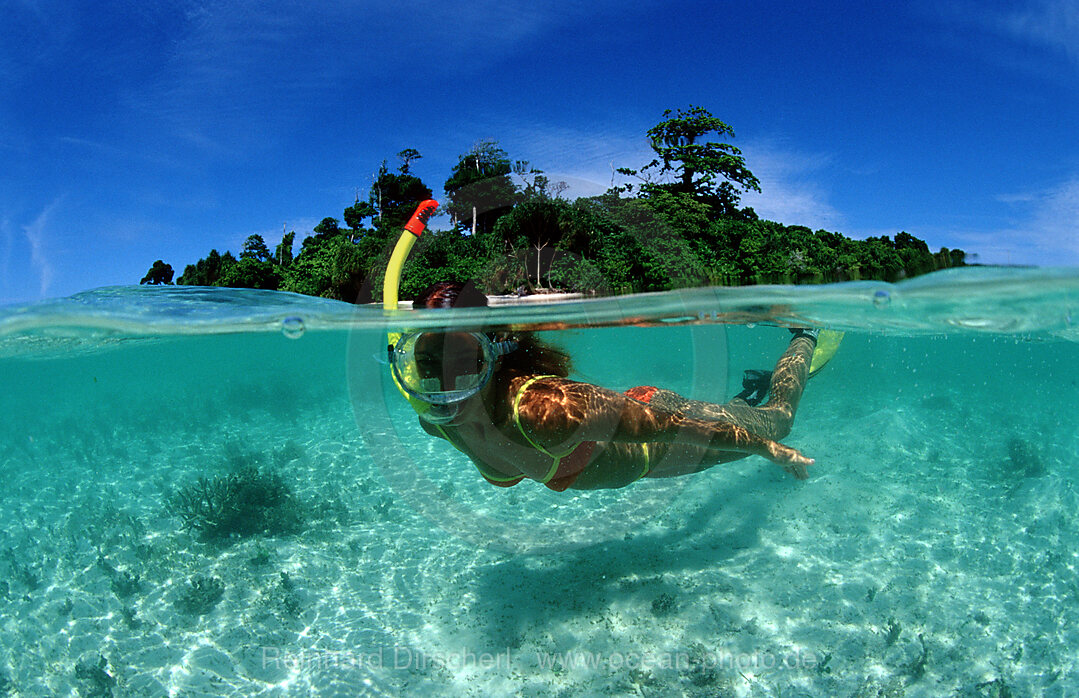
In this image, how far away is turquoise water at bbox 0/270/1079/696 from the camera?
569 centimetres

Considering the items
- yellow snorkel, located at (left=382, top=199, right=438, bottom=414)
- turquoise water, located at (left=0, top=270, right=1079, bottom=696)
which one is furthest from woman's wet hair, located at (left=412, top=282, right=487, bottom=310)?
yellow snorkel, located at (left=382, top=199, right=438, bottom=414)

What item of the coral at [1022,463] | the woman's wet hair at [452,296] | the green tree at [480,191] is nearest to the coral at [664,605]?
the woman's wet hair at [452,296]

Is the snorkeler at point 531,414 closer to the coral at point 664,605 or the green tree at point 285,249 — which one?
the coral at point 664,605

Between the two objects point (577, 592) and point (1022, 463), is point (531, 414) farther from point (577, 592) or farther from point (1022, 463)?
point (1022, 463)

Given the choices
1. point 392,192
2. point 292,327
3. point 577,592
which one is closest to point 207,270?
point 392,192

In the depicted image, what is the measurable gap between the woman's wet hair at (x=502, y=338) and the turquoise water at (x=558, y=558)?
145 millimetres

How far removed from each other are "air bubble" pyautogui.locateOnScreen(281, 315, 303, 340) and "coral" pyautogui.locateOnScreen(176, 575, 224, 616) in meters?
4.35

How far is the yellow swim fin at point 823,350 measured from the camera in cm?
786

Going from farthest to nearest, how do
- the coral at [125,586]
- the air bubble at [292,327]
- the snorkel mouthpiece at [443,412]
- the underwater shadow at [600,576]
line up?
the air bubble at [292,327] < the coral at [125,586] < the underwater shadow at [600,576] < the snorkel mouthpiece at [443,412]

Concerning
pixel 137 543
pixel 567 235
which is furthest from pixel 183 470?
pixel 567 235

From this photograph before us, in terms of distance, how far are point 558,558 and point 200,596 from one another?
4.41 m

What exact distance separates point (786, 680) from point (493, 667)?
114 inches

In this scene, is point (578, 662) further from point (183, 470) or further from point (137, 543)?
point (183, 470)

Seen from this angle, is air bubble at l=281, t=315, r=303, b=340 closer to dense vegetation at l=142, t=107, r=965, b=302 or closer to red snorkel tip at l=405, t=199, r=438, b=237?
Answer: red snorkel tip at l=405, t=199, r=438, b=237
